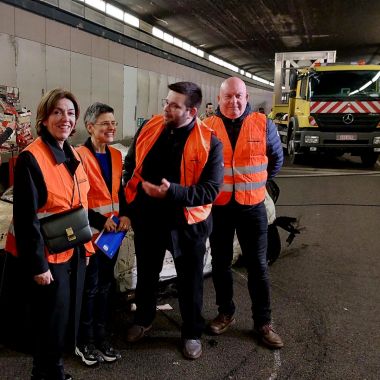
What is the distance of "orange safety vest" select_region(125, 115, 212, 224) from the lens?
2.62m

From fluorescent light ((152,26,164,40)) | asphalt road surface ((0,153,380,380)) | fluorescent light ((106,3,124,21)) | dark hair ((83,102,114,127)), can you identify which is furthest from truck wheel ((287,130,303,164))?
dark hair ((83,102,114,127))

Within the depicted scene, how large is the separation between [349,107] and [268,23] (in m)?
7.11

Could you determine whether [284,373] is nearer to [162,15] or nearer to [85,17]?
[85,17]

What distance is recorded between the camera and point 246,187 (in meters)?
2.98

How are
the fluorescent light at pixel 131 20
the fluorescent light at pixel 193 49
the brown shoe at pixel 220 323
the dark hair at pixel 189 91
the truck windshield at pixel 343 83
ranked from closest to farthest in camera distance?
the dark hair at pixel 189 91
the brown shoe at pixel 220 323
the truck windshield at pixel 343 83
the fluorescent light at pixel 131 20
the fluorescent light at pixel 193 49

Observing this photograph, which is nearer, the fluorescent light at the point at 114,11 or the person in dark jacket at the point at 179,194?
the person in dark jacket at the point at 179,194

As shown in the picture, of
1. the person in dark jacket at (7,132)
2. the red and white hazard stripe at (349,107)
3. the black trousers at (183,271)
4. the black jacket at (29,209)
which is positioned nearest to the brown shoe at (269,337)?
the black trousers at (183,271)

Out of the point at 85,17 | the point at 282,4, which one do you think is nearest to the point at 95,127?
the point at 85,17

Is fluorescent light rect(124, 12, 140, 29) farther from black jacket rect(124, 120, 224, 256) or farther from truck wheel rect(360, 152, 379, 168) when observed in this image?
black jacket rect(124, 120, 224, 256)

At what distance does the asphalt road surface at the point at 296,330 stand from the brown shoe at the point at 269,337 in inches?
1.9

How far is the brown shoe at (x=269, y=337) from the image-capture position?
2977mm

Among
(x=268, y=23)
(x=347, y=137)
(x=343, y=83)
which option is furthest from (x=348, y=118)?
(x=268, y=23)

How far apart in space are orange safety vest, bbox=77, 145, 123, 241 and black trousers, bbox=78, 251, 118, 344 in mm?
191

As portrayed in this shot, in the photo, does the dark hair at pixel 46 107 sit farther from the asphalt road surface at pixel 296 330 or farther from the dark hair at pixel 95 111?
the asphalt road surface at pixel 296 330
